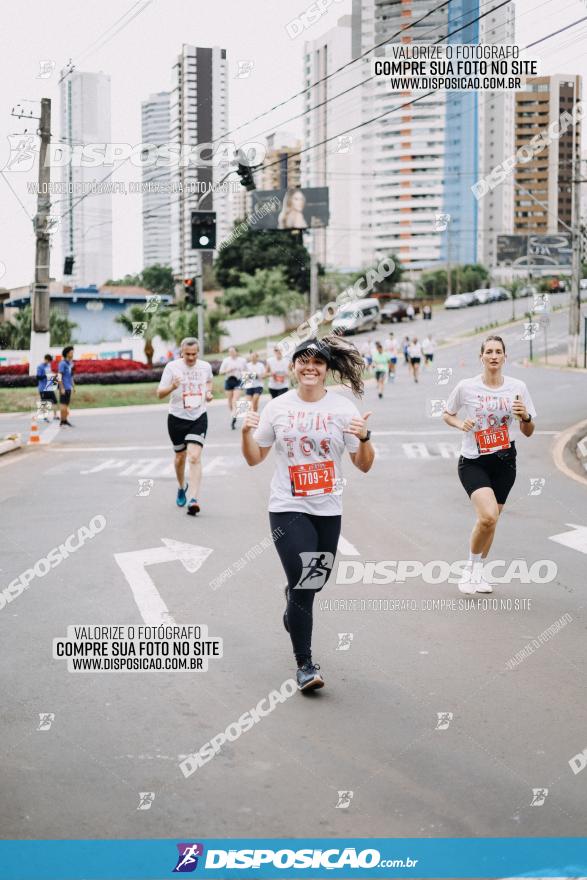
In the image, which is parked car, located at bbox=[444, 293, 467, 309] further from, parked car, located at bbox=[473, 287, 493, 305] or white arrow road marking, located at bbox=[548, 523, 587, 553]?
white arrow road marking, located at bbox=[548, 523, 587, 553]

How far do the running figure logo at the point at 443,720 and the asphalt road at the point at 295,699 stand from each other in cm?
1

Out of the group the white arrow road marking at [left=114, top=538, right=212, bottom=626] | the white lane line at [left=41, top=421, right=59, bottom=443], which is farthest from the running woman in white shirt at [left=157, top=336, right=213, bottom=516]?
the white lane line at [left=41, top=421, right=59, bottom=443]

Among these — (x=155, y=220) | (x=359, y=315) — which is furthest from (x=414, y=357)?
(x=155, y=220)

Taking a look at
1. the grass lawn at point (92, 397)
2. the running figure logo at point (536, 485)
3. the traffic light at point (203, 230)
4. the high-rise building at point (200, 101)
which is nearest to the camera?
the running figure logo at point (536, 485)

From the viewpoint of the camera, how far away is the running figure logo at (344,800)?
14.4ft

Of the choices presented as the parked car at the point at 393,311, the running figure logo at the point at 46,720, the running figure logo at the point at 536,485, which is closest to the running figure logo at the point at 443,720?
the running figure logo at the point at 46,720

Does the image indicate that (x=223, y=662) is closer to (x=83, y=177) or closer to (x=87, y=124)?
(x=87, y=124)

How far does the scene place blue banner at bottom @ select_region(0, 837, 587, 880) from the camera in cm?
392

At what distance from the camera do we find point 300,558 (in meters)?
5.89

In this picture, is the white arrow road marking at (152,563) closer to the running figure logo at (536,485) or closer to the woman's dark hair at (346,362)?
the woman's dark hair at (346,362)

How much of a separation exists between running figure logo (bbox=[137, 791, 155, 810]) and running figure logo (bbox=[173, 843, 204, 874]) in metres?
0.36

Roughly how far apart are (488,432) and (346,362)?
2.25 m

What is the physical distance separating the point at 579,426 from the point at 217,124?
14.7m

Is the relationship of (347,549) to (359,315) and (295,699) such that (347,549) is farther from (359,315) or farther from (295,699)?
(359,315)
